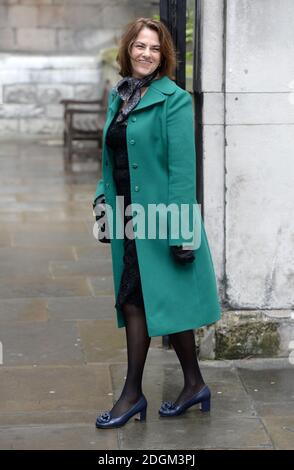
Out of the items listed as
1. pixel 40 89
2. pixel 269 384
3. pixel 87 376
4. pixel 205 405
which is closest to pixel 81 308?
pixel 87 376

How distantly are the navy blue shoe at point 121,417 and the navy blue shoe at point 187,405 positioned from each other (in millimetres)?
108

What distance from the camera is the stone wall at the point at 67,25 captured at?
58.6 feet

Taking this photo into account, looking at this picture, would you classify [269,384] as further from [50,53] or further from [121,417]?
[50,53]

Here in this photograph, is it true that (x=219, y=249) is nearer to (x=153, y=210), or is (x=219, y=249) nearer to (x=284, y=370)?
(x=284, y=370)

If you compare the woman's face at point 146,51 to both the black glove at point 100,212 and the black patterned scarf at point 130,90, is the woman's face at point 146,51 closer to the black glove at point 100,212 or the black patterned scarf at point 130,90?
the black patterned scarf at point 130,90

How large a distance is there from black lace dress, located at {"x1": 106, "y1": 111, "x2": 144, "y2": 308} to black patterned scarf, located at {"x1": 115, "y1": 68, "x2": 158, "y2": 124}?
0.15 feet

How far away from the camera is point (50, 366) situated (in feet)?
19.0

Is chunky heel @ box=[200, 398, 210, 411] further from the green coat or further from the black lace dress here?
the black lace dress

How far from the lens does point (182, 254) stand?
477 cm

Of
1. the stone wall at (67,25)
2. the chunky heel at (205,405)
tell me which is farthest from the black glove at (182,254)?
the stone wall at (67,25)

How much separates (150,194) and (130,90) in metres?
0.49

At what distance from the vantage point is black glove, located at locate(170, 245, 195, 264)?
15.6ft

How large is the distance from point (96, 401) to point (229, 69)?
6.22 ft
